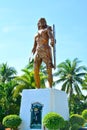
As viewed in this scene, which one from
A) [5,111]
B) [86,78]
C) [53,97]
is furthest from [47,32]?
[86,78]

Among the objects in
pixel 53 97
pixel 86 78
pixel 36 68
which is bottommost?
pixel 53 97

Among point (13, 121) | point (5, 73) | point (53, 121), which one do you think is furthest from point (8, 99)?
point (53, 121)

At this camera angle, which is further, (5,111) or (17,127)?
(5,111)

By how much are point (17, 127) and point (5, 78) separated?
1970 centimetres

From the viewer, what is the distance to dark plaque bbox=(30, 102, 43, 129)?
39.1 ft

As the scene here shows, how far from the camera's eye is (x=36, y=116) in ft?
39.5

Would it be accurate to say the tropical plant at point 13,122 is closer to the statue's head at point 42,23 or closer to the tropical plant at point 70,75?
the statue's head at point 42,23

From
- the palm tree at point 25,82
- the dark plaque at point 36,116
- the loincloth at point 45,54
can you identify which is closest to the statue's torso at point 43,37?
the loincloth at point 45,54

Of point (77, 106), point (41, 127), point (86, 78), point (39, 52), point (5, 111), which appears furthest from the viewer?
point (77, 106)

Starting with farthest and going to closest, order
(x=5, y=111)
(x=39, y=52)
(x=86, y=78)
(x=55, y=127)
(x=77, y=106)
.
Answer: (x=77, y=106) < (x=86, y=78) < (x=5, y=111) < (x=39, y=52) < (x=55, y=127)

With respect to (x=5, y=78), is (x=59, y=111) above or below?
below

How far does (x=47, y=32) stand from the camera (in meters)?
12.5

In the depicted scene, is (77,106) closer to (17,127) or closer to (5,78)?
(5,78)

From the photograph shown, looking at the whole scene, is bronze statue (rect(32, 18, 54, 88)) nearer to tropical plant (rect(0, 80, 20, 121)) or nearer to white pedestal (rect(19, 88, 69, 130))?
white pedestal (rect(19, 88, 69, 130))
